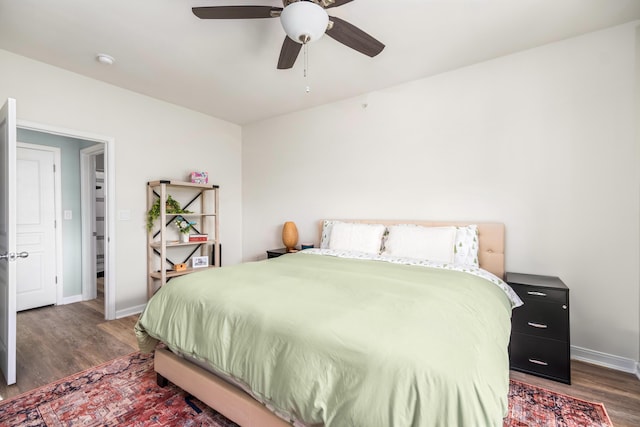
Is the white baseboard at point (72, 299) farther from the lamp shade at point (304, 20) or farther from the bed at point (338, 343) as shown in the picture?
the lamp shade at point (304, 20)

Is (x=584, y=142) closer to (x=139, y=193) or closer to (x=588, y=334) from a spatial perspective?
(x=588, y=334)

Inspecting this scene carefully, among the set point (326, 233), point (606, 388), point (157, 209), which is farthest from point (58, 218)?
point (606, 388)

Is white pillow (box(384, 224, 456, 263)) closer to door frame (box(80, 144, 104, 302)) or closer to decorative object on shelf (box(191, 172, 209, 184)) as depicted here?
decorative object on shelf (box(191, 172, 209, 184))

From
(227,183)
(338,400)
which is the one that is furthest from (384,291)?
(227,183)

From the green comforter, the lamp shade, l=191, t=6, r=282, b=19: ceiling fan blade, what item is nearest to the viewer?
the green comforter

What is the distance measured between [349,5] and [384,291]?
1.86 metres

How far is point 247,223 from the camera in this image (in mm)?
4680

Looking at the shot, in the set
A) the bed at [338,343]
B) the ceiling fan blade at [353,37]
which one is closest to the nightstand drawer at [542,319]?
the bed at [338,343]

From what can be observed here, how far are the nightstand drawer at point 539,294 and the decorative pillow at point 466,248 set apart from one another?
38 cm

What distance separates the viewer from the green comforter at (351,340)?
945 millimetres

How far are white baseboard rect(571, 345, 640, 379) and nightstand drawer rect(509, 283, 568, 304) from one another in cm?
69

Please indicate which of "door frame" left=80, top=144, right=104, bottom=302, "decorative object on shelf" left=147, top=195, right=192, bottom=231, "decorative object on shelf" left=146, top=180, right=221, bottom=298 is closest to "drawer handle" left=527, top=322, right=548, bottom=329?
"decorative object on shelf" left=146, top=180, right=221, bottom=298

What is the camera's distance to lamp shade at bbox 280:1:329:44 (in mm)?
1572

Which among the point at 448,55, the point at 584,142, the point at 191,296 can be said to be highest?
the point at 448,55
